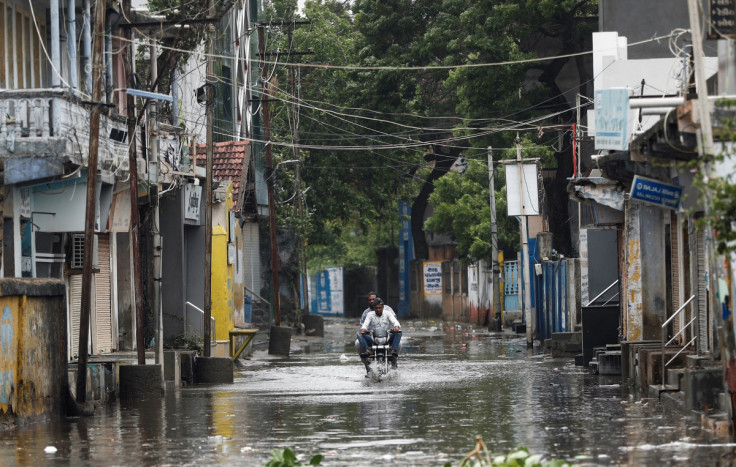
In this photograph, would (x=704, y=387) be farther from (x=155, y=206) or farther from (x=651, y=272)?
(x=155, y=206)

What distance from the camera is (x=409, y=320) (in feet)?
220

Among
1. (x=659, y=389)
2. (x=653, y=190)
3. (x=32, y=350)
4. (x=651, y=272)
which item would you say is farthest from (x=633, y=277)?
(x=32, y=350)

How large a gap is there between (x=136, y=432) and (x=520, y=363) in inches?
593

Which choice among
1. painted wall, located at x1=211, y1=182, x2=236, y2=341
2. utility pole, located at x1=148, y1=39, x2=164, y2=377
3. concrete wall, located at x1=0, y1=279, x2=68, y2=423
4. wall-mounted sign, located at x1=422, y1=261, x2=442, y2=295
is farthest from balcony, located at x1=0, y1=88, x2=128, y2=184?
wall-mounted sign, located at x1=422, y1=261, x2=442, y2=295

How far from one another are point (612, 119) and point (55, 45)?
886 centimetres

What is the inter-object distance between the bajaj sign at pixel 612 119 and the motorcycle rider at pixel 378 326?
294 inches

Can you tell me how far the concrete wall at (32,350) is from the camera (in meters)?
17.0

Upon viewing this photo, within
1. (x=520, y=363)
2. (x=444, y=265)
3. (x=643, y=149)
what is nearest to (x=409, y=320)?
(x=444, y=265)

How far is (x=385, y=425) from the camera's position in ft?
52.9

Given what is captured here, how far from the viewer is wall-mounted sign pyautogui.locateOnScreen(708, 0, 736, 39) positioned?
48.7 feet

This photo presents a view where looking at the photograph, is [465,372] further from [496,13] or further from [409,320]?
→ [409,320]

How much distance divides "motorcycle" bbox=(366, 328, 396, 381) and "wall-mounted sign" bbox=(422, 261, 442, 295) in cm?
3769

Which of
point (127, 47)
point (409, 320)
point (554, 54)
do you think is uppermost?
point (554, 54)

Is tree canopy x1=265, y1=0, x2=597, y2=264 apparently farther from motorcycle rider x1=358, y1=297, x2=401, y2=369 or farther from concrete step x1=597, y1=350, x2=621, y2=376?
concrete step x1=597, y1=350, x2=621, y2=376
